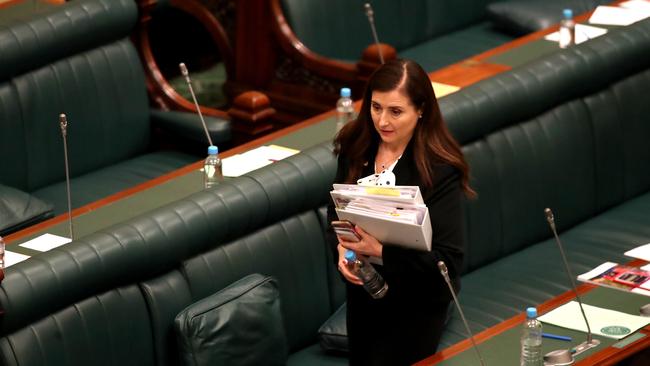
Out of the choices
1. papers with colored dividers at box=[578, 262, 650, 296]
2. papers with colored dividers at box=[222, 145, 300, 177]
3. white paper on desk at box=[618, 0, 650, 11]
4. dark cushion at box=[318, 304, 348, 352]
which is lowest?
dark cushion at box=[318, 304, 348, 352]

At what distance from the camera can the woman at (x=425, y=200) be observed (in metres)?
3.65

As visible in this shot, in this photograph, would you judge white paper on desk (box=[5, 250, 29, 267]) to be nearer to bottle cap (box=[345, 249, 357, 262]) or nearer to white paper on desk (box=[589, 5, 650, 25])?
bottle cap (box=[345, 249, 357, 262])

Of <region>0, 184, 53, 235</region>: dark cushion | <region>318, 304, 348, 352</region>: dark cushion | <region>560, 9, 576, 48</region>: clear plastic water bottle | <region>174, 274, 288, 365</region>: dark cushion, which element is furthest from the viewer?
<region>560, 9, 576, 48</region>: clear plastic water bottle

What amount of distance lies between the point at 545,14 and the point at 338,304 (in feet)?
9.10

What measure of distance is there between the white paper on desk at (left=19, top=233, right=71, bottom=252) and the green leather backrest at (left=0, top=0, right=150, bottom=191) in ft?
3.82

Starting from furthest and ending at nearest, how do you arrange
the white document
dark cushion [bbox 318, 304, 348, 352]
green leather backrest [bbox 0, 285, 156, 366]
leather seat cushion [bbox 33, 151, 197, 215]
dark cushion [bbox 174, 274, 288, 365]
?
leather seat cushion [bbox 33, 151, 197, 215] < dark cushion [bbox 318, 304, 348, 352] < dark cushion [bbox 174, 274, 288, 365] < green leather backrest [bbox 0, 285, 156, 366] < the white document

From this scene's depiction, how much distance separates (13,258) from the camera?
14.0 feet

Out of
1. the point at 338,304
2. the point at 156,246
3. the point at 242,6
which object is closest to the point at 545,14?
the point at 242,6

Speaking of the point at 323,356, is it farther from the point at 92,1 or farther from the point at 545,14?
the point at 545,14

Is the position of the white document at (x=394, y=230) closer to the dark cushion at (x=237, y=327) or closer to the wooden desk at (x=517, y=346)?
the wooden desk at (x=517, y=346)

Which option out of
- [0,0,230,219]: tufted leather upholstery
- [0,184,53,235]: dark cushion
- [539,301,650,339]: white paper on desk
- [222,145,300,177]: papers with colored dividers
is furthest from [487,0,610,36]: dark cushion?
[539,301,650,339]: white paper on desk

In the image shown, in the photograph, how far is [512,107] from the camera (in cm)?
525

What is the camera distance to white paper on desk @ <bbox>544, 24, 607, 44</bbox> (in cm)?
598

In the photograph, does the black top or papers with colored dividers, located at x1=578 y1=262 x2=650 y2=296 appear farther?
papers with colored dividers, located at x1=578 y1=262 x2=650 y2=296
